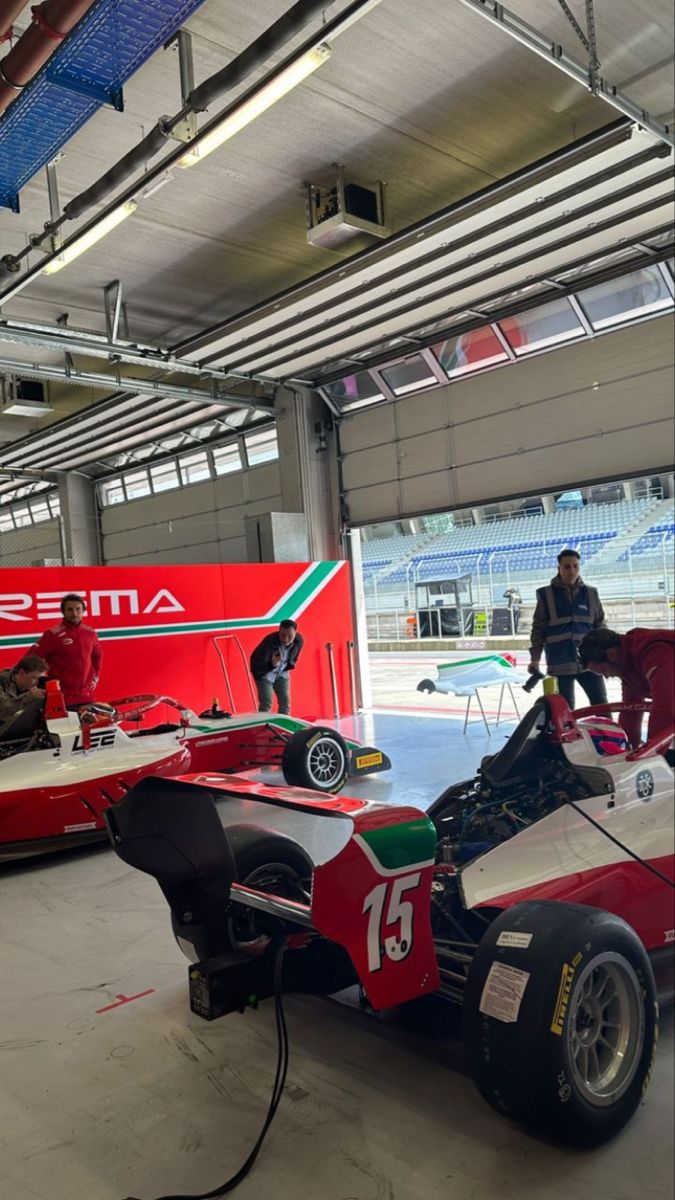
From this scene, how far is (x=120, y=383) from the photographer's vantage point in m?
10.7

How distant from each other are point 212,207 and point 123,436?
27.4ft

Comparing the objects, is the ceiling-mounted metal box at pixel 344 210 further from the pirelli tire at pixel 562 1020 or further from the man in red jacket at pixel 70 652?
the pirelli tire at pixel 562 1020

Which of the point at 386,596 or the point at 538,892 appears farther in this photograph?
the point at 386,596

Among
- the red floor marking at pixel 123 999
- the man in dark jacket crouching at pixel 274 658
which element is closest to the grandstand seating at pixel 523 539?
the man in dark jacket crouching at pixel 274 658

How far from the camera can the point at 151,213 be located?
303 inches

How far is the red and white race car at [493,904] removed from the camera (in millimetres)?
2369

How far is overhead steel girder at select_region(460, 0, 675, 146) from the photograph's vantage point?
15.7 feet

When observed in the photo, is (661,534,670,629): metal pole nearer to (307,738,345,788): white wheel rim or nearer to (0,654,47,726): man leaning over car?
(307,738,345,788): white wheel rim

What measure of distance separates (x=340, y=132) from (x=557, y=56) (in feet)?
6.57

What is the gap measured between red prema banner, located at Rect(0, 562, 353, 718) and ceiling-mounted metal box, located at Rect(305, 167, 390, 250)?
4.52m

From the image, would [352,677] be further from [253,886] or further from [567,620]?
[253,886]

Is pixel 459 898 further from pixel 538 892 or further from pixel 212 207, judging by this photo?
pixel 212 207

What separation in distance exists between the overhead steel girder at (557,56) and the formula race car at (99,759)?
15.3 ft

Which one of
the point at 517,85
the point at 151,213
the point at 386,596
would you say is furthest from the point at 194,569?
the point at 386,596
